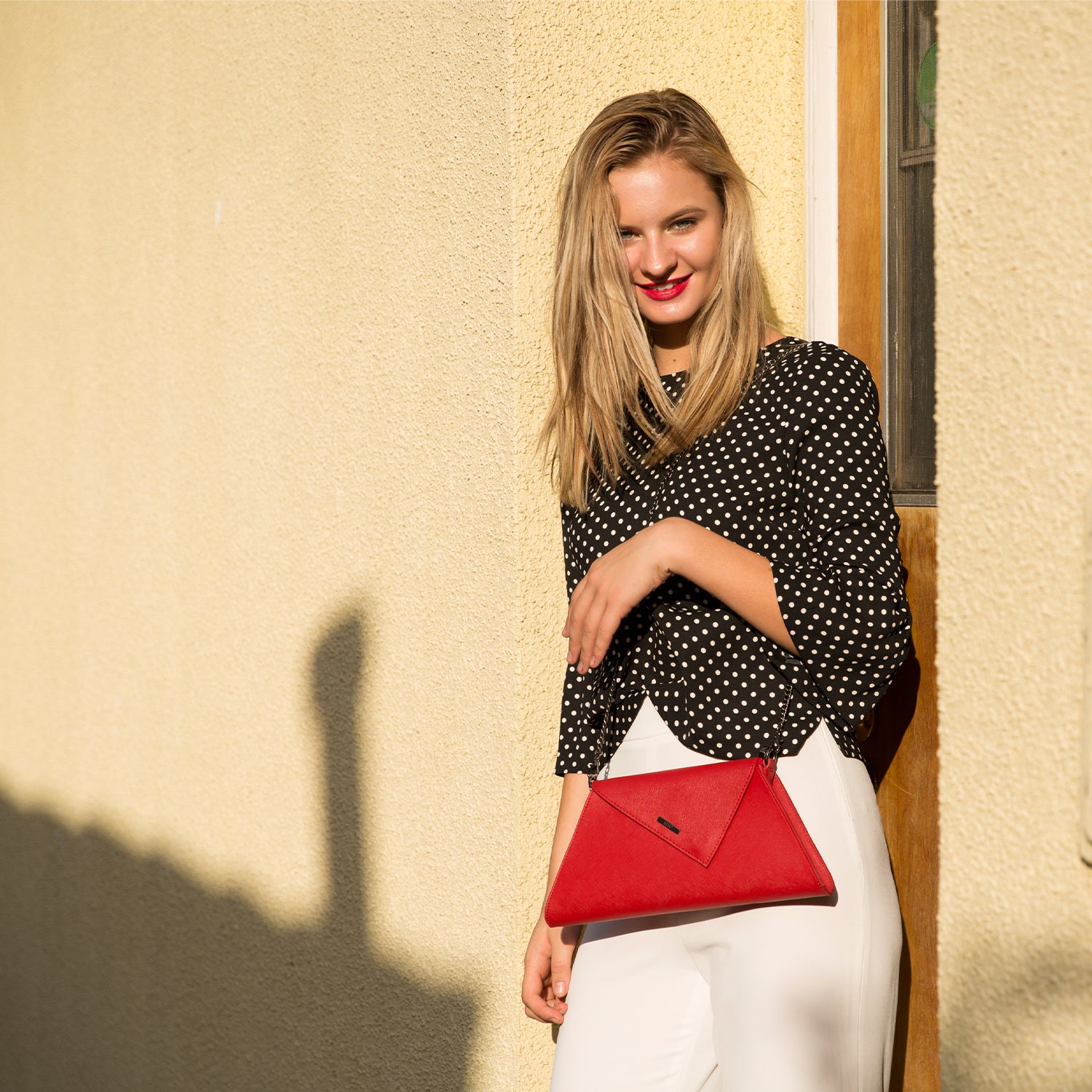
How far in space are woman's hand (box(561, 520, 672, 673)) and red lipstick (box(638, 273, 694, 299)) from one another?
0.44 m

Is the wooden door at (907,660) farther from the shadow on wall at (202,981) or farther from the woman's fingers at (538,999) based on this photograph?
the shadow on wall at (202,981)

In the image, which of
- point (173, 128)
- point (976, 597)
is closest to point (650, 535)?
point (976, 597)

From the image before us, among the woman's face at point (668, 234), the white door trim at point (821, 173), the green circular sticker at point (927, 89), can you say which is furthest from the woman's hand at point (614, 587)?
the green circular sticker at point (927, 89)

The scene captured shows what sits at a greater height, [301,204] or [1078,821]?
[301,204]

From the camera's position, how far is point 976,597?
1321 millimetres

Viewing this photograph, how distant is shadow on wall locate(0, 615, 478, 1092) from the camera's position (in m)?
2.77

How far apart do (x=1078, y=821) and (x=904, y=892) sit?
1.08 meters

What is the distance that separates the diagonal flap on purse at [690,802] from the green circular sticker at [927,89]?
4.32ft

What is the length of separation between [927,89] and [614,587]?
1.21 m

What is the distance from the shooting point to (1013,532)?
1273 millimetres

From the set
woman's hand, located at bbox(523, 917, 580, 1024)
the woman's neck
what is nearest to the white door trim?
the woman's neck

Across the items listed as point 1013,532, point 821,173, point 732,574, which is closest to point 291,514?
point 821,173

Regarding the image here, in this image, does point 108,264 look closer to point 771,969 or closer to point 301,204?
point 301,204

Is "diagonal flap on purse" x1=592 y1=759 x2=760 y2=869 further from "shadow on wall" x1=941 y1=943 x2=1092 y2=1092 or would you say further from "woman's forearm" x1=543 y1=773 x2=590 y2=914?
"shadow on wall" x1=941 y1=943 x2=1092 y2=1092
